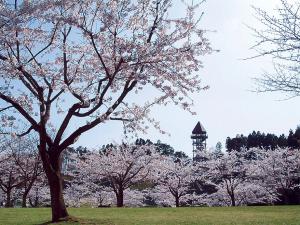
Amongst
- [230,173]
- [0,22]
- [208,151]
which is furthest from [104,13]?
[208,151]

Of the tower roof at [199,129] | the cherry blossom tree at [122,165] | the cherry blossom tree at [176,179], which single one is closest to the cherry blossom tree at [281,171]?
the cherry blossom tree at [176,179]

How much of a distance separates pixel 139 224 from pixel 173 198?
1491 inches

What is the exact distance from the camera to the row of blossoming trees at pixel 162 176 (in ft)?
133

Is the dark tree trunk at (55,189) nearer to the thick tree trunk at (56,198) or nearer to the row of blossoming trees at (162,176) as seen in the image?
the thick tree trunk at (56,198)

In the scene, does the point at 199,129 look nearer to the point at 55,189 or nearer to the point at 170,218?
the point at 170,218

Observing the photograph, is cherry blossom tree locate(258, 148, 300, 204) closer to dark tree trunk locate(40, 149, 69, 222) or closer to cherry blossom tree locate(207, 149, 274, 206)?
cherry blossom tree locate(207, 149, 274, 206)

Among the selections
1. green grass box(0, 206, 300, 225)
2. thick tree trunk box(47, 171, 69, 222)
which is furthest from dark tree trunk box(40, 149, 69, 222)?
green grass box(0, 206, 300, 225)

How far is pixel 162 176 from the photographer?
152 ft

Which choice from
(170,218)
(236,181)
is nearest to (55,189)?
(170,218)

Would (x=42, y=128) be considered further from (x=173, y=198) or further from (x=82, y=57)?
(x=173, y=198)

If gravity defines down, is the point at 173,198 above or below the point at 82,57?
below

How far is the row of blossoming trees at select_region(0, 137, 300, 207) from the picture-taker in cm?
4066

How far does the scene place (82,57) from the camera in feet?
53.1

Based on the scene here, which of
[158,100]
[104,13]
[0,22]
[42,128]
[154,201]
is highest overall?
[104,13]
